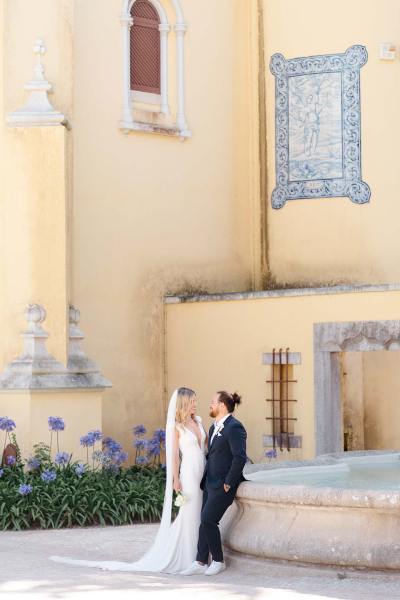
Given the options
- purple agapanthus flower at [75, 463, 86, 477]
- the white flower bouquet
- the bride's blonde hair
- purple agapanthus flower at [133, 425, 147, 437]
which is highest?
the bride's blonde hair

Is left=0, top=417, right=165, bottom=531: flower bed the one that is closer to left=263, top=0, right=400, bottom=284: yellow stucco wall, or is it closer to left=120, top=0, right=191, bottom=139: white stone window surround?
left=263, top=0, right=400, bottom=284: yellow stucco wall

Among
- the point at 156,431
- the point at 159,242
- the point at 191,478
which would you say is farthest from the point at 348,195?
the point at 191,478

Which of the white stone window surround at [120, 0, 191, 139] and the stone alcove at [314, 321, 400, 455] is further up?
the white stone window surround at [120, 0, 191, 139]

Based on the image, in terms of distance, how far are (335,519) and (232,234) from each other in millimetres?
9829

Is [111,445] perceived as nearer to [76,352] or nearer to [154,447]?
[154,447]

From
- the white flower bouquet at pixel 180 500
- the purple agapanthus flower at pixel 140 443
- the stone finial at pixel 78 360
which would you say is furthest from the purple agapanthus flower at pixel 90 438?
the white flower bouquet at pixel 180 500

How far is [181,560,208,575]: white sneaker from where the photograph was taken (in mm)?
10398

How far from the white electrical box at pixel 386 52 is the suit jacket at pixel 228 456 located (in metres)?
9.26

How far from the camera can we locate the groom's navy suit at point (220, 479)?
404 inches

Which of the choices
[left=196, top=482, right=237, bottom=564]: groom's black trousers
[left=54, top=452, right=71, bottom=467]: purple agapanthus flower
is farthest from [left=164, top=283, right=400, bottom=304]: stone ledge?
[left=196, top=482, right=237, bottom=564]: groom's black trousers

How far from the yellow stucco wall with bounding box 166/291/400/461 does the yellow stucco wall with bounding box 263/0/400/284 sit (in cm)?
139

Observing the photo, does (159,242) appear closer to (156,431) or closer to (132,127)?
(132,127)

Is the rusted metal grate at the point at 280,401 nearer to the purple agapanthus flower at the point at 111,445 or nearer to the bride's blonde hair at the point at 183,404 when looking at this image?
the purple agapanthus flower at the point at 111,445

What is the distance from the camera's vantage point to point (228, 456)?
10.4m
